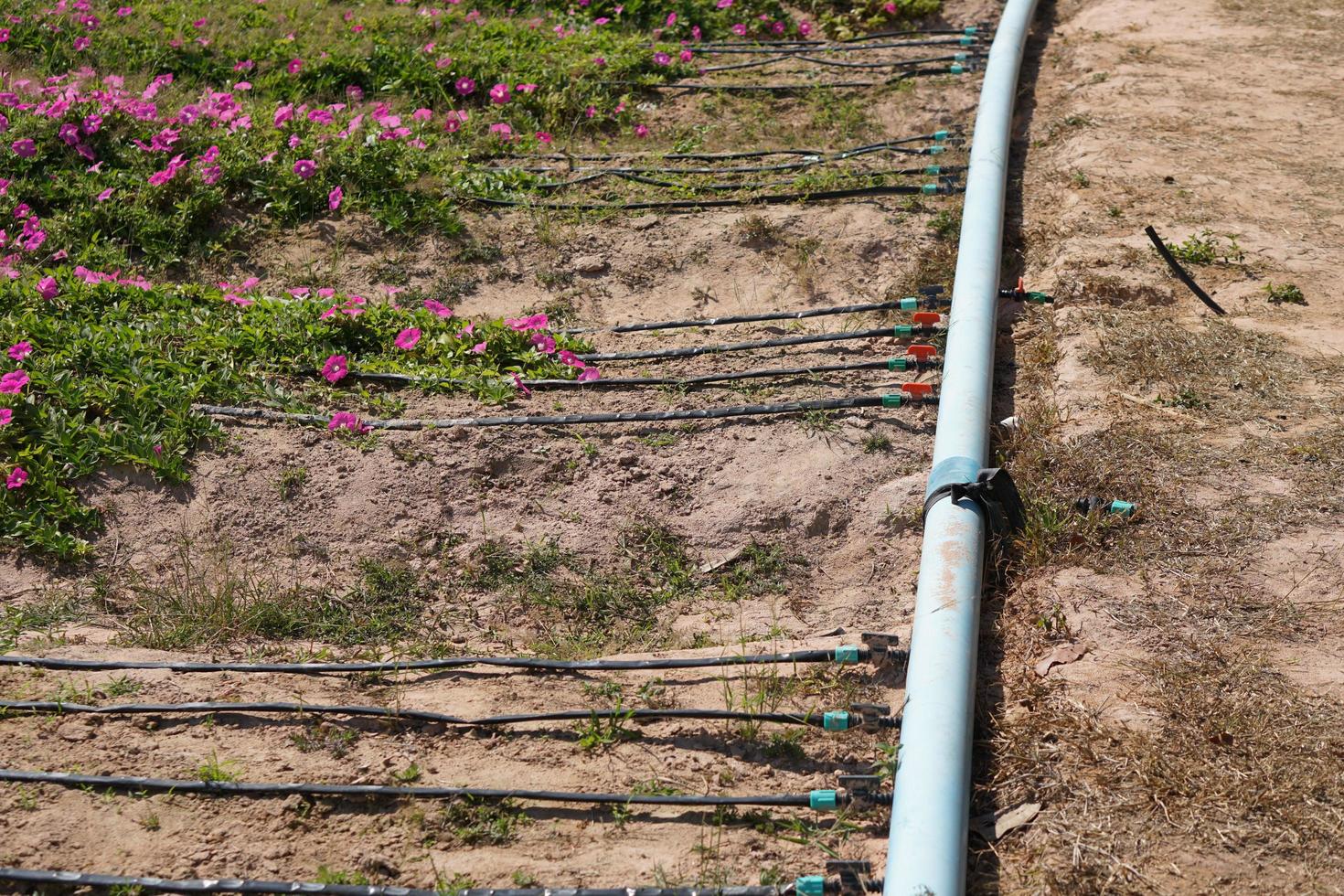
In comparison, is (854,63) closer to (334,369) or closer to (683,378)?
(683,378)

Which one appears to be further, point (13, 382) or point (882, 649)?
point (13, 382)

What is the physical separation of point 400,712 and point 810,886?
119 centimetres

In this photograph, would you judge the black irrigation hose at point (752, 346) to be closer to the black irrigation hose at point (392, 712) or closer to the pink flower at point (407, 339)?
the pink flower at point (407, 339)

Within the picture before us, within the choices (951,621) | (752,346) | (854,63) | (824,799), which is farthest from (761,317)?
(854,63)

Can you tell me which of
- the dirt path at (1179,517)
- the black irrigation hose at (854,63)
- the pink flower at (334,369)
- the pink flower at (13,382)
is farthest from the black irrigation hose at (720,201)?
the pink flower at (13,382)

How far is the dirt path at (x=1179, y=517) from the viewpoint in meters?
2.65

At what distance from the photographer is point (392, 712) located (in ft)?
10.3

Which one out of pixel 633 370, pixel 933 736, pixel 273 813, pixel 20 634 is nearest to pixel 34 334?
pixel 20 634

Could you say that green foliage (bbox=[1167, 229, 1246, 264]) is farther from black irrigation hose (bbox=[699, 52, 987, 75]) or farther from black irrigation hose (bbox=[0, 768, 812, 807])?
black irrigation hose (bbox=[0, 768, 812, 807])

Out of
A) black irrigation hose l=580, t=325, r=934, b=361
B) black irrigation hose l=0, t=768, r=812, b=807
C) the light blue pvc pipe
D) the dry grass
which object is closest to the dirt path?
the dry grass

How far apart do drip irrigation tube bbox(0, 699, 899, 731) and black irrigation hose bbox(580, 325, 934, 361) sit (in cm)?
192

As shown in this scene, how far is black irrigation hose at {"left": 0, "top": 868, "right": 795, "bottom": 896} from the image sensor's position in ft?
8.51

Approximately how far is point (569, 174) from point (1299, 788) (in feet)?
14.9

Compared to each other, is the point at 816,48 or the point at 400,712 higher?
the point at 816,48
